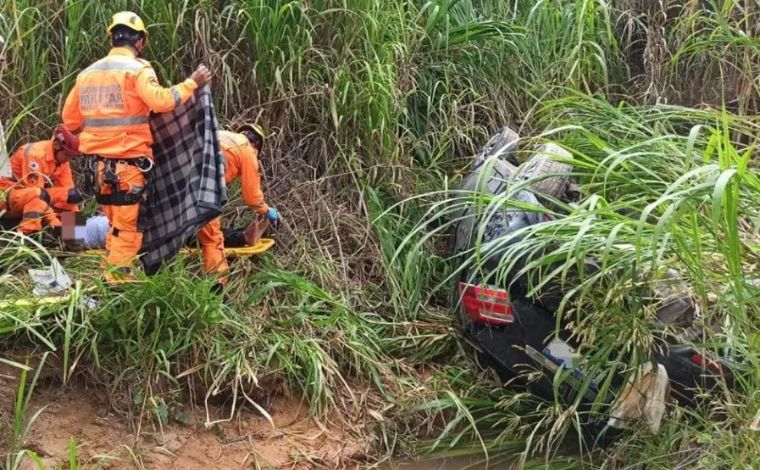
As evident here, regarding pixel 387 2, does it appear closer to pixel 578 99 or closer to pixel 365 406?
pixel 578 99

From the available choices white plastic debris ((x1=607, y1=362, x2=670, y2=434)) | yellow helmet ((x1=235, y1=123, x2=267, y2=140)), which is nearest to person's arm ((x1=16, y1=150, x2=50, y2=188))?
yellow helmet ((x1=235, y1=123, x2=267, y2=140))

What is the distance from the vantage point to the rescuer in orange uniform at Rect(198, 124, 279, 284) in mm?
4309

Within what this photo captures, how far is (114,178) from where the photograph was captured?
4.00 metres

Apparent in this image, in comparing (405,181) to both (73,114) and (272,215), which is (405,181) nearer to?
(272,215)

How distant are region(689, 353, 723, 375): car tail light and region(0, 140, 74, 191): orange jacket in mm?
3055

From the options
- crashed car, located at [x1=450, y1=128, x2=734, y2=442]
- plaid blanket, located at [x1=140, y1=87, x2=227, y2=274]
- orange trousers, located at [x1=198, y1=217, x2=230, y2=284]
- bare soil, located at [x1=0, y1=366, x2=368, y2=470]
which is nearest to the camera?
crashed car, located at [x1=450, y1=128, x2=734, y2=442]

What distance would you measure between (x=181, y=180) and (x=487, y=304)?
1.57m

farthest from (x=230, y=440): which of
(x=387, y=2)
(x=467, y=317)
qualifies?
(x=387, y=2)

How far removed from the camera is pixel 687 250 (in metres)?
2.66

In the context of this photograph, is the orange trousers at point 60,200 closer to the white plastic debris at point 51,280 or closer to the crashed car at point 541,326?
the white plastic debris at point 51,280

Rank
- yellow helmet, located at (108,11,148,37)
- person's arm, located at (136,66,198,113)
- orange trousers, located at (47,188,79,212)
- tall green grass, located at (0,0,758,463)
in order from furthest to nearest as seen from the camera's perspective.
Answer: orange trousers, located at (47,188,79,212)
yellow helmet, located at (108,11,148,37)
person's arm, located at (136,66,198,113)
tall green grass, located at (0,0,758,463)

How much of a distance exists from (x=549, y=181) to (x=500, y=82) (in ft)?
6.09

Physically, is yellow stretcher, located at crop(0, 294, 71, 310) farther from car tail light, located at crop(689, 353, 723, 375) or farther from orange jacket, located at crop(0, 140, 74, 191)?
car tail light, located at crop(689, 353, 723, 375)

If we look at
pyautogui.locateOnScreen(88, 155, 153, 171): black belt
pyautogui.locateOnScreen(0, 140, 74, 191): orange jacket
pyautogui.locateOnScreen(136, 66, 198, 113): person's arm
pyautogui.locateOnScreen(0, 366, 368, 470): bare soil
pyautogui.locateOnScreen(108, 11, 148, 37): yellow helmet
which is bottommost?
pyautogui.locateOnScreen(0, 366, 368, 470): bare soil
